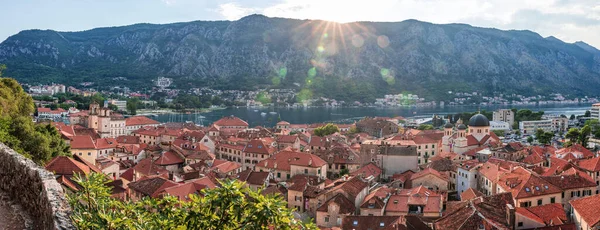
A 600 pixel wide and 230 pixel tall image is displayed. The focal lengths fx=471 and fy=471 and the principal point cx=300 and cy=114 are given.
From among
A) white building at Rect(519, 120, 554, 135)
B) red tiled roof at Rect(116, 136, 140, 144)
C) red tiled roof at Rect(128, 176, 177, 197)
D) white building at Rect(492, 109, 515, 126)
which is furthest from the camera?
white building at Rect(492, 109, 515, 126)

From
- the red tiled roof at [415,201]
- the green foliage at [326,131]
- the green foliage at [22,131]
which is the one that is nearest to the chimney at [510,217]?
the red tiled roof at [415,201]

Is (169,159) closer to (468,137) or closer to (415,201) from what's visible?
(415,201)

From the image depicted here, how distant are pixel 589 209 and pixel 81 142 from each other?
37.1m

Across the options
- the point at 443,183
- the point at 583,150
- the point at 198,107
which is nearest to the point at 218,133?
the point at 443,183

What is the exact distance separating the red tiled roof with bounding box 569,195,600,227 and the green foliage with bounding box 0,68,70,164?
25.6 m

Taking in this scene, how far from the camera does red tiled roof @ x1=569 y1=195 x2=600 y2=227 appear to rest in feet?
67.5

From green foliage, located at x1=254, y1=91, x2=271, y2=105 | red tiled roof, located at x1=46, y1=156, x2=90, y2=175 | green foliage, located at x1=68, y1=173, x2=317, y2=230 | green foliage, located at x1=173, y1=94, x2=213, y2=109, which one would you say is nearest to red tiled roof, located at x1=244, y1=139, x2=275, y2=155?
red tiled roof, located at x1=46, y1=156, x2=90, y2=175

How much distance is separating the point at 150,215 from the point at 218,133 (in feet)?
192

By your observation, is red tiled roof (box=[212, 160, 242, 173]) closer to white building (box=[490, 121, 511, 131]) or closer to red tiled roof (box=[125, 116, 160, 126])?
red tiled roof (box=[125, 116, 160, 126])

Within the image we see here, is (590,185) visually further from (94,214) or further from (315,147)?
(94,214)

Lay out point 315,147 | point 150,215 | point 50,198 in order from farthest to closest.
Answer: point 315,147, point 150,215, point 50,198

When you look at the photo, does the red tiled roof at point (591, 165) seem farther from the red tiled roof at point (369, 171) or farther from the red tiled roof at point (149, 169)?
the red tiled roof at point (149, 169)

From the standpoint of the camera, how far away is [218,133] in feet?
215

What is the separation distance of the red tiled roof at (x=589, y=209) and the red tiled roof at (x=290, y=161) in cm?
1885
